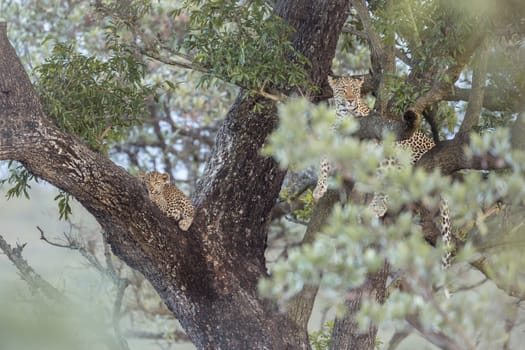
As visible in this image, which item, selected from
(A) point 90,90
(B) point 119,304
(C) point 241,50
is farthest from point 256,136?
(B) point 119,304

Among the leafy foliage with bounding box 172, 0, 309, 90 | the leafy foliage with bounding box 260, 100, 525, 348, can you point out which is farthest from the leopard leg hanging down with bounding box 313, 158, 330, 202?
the leafy foliage with bounding box 260, 100, 525, 348

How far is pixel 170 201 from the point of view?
17.2ft

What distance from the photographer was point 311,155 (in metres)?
2.83

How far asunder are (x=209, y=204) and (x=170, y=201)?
1.16ft

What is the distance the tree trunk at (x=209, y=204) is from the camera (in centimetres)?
456

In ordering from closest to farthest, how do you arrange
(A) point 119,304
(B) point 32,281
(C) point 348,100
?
(C) point 348,100, (B) point 32,281, (A) point 119,304

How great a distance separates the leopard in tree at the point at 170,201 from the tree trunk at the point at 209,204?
74 millimetres

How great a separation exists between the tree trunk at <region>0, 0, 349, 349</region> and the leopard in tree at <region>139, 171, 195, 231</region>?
74 mm

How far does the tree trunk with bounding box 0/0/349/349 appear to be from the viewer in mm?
4562

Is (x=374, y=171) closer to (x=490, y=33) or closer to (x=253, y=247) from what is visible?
(x=490, y=33)

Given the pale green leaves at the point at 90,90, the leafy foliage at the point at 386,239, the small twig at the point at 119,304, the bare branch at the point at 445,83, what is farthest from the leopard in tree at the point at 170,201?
the leafy foliage at the point at 386,239

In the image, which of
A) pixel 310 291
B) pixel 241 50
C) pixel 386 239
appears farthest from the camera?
pixel 310 291

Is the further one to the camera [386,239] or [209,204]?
[209,204]

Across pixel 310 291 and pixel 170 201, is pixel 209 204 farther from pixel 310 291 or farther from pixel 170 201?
pixel 310 291
